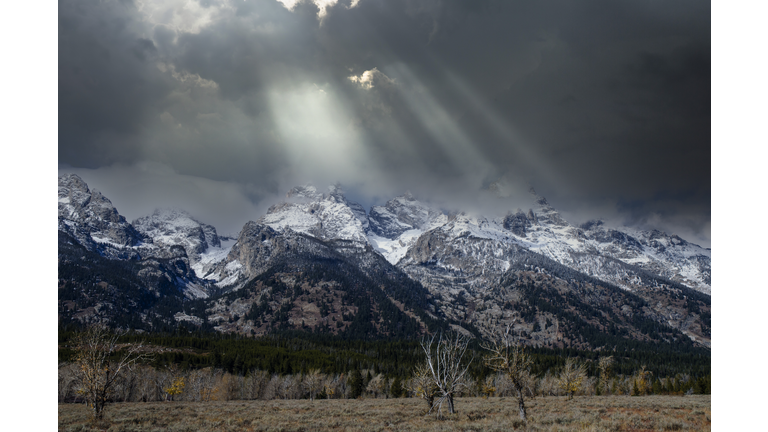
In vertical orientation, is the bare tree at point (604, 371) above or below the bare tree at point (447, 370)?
below

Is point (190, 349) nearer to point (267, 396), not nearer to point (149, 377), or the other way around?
point (149, 377)

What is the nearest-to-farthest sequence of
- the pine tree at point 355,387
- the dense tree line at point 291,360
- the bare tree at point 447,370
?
the bare tree at point 447,370, the pine tree at point 355,387, the dense tree line at point 291,360

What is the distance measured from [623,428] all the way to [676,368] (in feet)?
670

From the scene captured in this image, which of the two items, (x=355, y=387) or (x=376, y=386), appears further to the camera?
(x=376, y=386)

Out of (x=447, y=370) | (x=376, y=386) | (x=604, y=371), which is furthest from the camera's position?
(x=376, y=386)

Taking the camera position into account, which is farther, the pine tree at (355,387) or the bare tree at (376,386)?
the bare tree at (376,386)

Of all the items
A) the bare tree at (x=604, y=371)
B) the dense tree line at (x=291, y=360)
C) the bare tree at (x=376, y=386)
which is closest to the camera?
the bare tree at (x=604, y=371)

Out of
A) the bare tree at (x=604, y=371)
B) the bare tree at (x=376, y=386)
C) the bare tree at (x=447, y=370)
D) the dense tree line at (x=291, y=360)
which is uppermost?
the bare tree at (x=447, y=370)

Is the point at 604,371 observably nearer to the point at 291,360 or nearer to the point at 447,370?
the point at 447,370

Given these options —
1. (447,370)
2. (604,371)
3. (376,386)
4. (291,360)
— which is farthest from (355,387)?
(447,370)

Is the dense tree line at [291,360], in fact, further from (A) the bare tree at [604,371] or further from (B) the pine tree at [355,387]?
(A) the bare tree at [604,371]

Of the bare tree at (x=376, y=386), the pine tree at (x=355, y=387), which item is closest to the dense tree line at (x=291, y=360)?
the bare tree at (x=376, y=386)

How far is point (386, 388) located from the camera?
102875 mm
